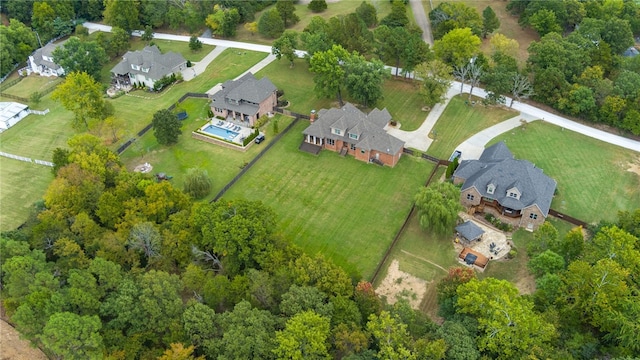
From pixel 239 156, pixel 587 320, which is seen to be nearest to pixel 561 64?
pixel 587 320

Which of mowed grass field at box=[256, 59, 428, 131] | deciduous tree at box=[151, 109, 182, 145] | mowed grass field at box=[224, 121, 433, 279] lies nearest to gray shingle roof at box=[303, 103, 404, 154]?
mowed grass field at box=[224, 121, 433, 279]

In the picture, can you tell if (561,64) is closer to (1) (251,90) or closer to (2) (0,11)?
(1) (251,90)

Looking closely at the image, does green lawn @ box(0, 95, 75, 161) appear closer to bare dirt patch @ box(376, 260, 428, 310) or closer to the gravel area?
bare dirt patch @ box(376, 260, 428, 310)

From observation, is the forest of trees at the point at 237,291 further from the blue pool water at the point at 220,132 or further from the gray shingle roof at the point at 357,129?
the blue pool water at the point at 220,132

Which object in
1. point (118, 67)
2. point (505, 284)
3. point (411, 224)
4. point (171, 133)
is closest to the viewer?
point (505, 284)

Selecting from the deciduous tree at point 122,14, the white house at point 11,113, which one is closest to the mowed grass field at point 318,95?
the deciduous tree at point 122,14

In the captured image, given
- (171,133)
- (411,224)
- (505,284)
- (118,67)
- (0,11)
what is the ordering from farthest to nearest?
(0,11), (118,67), (171,133), (411,224), (505,284)
